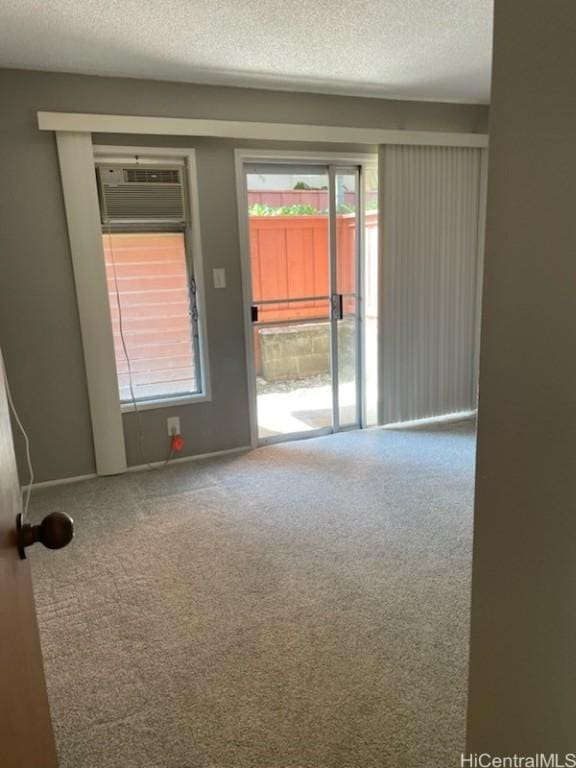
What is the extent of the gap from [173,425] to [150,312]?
0.78 metres

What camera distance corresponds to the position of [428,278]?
427cm

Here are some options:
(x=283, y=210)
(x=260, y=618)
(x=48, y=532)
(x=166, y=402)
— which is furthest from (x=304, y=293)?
(x=48, y=532)

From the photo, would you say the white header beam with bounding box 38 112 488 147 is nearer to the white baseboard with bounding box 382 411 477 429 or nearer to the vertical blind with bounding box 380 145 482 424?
the vertical blind with bounding box 380 145 482 424

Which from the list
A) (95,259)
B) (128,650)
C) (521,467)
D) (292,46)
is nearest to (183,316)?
(95,259)

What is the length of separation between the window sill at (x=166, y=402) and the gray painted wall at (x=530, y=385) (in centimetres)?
300

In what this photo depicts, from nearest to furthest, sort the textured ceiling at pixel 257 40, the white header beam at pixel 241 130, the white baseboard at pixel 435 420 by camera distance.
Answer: the textured ceiling at pixel 257 40 → the white header beam at pixel 241 130 → the white baseboard at pixel 435 420

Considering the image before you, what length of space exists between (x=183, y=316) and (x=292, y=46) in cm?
174

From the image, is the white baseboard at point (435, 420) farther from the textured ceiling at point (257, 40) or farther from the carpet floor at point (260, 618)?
the textured ceiling at point (257, 40)

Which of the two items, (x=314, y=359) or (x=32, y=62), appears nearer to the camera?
(x=32, y=62)

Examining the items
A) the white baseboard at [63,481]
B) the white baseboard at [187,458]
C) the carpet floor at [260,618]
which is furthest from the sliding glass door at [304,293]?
the white baseboard at [63,481]

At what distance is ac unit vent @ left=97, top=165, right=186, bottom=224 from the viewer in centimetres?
333

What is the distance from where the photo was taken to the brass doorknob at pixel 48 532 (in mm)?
899

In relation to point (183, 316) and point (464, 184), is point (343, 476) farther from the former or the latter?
point (464, 184)

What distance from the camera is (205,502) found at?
10.4ft
